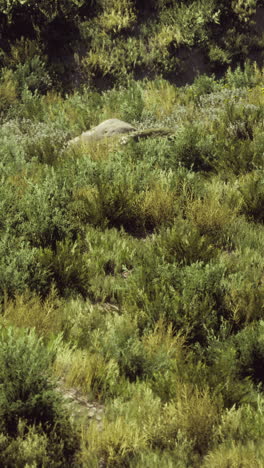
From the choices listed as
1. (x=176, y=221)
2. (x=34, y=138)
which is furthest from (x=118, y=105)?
(x=176, y=221)

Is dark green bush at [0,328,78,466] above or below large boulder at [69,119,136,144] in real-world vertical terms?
below

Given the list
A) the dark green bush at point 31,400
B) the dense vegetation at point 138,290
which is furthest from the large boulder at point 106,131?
the dark green bush at point 31,400

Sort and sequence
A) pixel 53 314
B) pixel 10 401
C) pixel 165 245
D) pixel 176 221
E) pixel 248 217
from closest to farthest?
pixel 10 401 → pixel 53 314 → pixel 165 245 → pixel 176 221 → pixel 248 217

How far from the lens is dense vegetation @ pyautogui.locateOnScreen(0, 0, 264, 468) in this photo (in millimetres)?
2812

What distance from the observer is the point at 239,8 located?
594 inches

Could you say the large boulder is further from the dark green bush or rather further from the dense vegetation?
the dark green bush

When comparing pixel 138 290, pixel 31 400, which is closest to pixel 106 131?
pixel 138 290

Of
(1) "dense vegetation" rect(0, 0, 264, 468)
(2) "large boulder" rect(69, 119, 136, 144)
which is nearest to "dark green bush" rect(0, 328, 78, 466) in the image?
(1) "dense vegetation" rect(0, 0, 264, 468)

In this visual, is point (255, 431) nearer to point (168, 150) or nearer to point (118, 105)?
point (168, 150)

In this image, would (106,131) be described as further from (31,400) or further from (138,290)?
(31,400)

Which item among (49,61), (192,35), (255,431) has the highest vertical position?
(192,35)

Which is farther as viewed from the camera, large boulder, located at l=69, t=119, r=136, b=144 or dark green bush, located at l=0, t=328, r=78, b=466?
large boulder, located at l=69, t=119, r=136, b=144

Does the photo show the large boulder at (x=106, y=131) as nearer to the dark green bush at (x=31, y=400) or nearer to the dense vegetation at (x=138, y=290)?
the dense vegetation at (x=138, y=290)

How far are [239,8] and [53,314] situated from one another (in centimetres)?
1419
